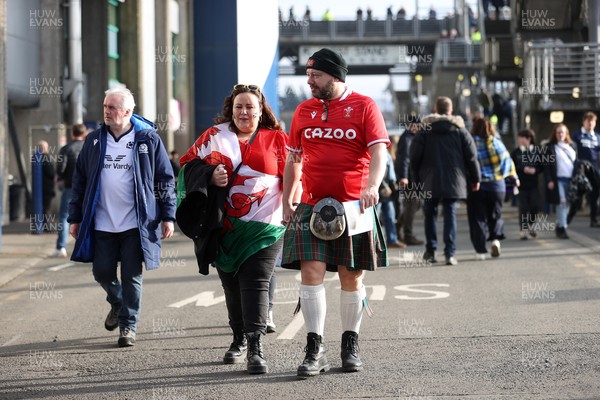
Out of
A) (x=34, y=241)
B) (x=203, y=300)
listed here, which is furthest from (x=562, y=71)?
(x=203, y=300)

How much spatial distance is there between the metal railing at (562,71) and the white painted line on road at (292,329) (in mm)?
22380

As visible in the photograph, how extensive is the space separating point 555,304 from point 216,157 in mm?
3829

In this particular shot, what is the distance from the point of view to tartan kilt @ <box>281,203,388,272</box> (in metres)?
7.32

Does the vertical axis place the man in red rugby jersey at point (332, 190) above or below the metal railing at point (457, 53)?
below

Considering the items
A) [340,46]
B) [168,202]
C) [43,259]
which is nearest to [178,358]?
[168,202]

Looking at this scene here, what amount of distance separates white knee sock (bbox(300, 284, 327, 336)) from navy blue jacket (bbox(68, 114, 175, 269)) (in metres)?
1.63

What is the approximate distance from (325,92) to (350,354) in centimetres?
154

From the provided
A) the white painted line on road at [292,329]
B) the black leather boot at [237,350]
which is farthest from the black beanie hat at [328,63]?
the white painted line on road at [292,329]

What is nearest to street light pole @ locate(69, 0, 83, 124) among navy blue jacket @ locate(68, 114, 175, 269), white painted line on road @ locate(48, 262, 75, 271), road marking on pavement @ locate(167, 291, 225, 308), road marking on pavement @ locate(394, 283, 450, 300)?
white painted line on road @ locate(48, 262, 75, 271)

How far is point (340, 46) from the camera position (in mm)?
72125

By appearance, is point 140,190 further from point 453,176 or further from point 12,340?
point 453,176

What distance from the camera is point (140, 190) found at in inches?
339

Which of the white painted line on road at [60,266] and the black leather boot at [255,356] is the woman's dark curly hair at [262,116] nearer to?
the black leather boot at [255,356]

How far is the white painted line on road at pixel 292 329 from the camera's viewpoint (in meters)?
8.97
